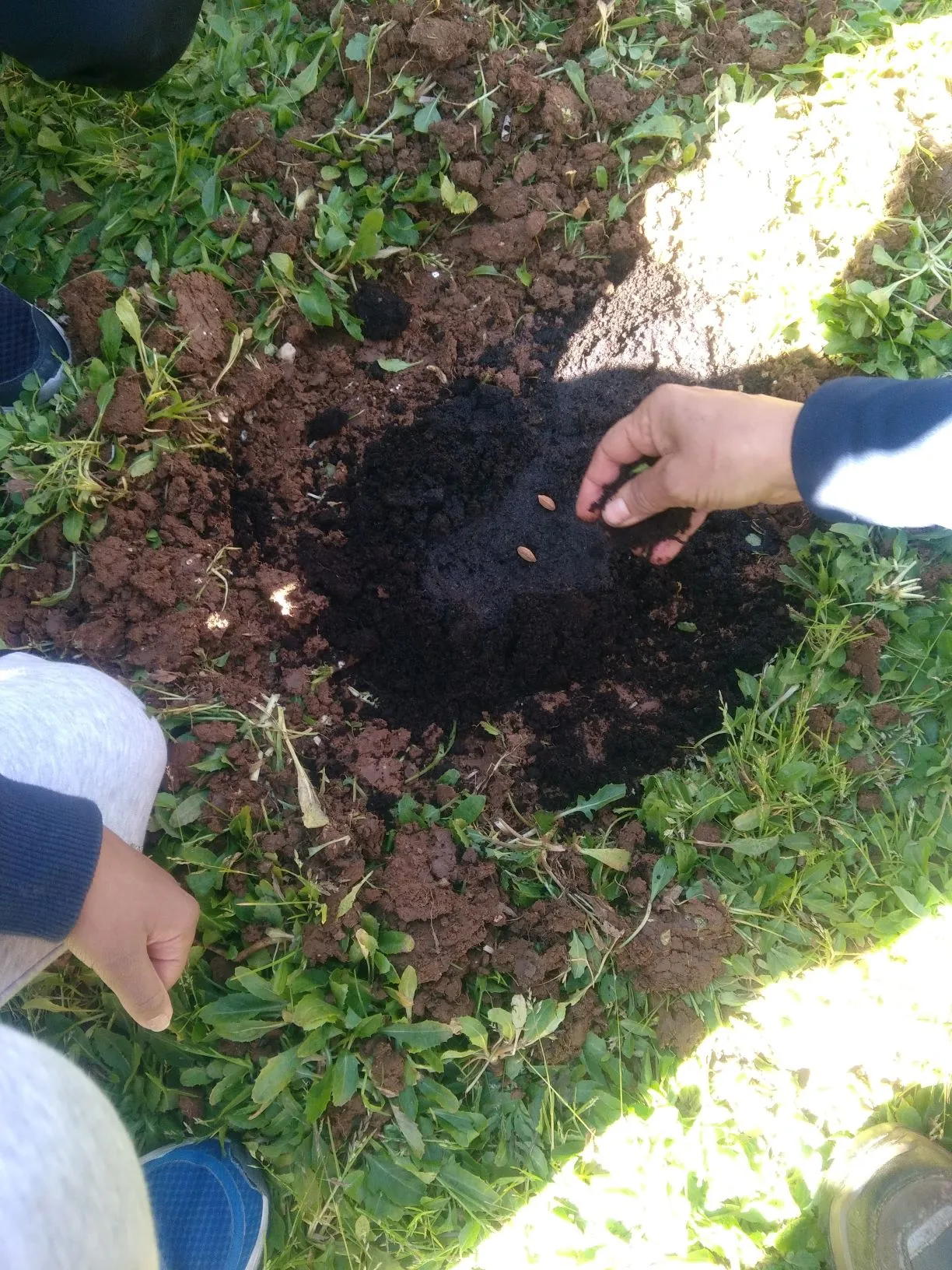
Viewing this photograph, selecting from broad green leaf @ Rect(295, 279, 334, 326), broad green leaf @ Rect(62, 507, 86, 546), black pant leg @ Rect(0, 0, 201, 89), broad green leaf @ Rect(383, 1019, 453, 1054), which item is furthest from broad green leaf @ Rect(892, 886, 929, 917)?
black pant leg @ Rect(0, 0, 201, 89)

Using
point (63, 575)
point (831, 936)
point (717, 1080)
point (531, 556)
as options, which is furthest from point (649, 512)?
point (63, 575)

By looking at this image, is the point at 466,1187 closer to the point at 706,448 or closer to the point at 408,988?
the point at 408,988

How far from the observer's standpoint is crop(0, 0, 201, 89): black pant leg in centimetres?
174

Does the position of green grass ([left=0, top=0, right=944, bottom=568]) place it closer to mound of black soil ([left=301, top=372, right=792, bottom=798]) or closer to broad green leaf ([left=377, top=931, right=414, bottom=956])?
mound of black soil ([left=301, top=372, right=792, bottom=798])

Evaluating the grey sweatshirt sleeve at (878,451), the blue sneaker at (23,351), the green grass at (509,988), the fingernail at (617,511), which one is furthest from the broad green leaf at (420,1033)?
the blue sneaker at (23,351)

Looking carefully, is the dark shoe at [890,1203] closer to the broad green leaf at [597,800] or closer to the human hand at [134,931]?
the broad green leaf at [597,800]

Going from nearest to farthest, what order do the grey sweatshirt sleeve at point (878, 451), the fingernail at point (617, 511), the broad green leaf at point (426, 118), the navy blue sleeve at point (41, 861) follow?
the navy blue sleeve at point (41, 861)
the grey sweatshirt sleeve at point (878, 451)
the fingernail at point (617, 511)
the broad green leaf at point (426, 118)

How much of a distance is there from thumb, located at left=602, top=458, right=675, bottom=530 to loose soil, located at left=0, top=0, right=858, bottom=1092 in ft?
0.31

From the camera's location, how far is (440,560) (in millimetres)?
1796

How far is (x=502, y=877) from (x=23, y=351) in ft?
5.11

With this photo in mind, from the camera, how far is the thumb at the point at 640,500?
5.11 feet

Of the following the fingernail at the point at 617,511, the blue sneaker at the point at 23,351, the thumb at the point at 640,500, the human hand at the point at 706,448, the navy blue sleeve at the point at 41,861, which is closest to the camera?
the navy blue sleeve at the point at 41,861

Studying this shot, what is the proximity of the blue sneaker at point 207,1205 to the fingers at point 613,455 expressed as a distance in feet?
4.83

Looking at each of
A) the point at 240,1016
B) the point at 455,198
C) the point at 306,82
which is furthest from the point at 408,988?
the point at 306,82
